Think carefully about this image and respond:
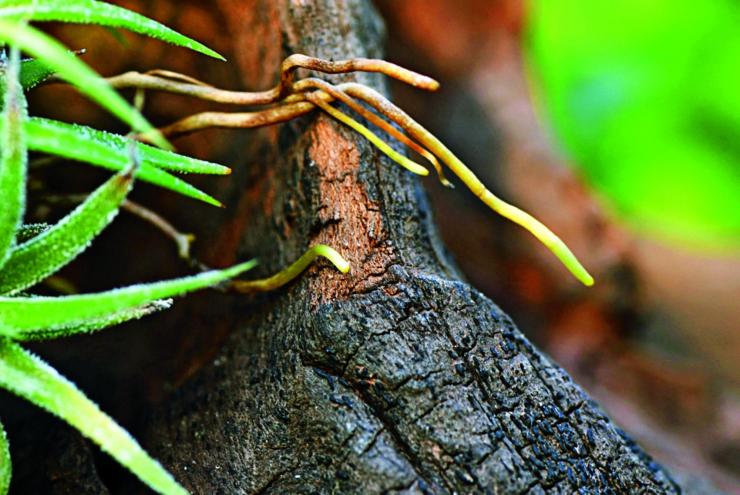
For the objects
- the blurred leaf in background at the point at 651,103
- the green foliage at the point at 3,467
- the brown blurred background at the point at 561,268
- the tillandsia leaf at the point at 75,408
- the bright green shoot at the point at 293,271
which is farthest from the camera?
the blurred leaf in background at the point at 651,103

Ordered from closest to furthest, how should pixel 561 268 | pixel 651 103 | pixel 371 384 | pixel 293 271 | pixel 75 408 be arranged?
pixel 75 408 → pixel 371 384 → pixel 293 271 → pixel 561 268 → pixel 651 103

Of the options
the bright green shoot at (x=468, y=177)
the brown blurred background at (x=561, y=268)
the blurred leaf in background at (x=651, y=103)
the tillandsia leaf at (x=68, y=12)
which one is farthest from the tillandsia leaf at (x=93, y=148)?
the blurred leaf in background at (x=651, y=103)

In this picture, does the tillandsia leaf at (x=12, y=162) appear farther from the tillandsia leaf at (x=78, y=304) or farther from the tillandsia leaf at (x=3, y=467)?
the tillandsia leaf at (x=3, y=467)

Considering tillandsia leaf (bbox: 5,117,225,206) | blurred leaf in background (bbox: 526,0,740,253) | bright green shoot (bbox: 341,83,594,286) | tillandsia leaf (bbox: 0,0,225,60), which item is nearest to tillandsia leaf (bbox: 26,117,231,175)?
tillandsia leaf (bbox: 5,117,225,206)

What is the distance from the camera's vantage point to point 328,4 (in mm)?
985

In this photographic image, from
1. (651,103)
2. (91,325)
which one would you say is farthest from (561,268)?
(91,325)

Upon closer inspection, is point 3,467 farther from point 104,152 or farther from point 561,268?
point 561,268

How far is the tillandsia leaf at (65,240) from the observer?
62cm

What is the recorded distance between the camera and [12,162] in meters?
0.58

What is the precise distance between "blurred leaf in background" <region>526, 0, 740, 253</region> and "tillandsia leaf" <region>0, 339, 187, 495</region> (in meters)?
1.60

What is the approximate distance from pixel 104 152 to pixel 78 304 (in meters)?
0.14

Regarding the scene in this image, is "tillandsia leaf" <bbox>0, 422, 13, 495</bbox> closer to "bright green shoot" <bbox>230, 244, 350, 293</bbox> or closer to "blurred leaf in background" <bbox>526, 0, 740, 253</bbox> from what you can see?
"bright green shoot" <bbox>230, 244, 350, 293</bbox>

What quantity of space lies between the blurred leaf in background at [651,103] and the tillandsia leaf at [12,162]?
62.4 inches

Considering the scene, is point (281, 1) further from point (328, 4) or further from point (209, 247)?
point (209, 247)
